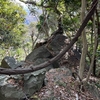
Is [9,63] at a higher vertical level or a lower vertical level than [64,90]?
higher

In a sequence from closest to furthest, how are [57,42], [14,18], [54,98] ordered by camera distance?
[54,98], [57,42], [14,18]

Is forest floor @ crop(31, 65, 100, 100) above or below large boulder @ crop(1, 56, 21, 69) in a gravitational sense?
below

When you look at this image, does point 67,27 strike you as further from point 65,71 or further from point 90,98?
point 90,98

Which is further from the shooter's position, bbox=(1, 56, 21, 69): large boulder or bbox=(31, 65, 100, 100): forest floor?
bbox=(1, 56, 21, 69): large boulder

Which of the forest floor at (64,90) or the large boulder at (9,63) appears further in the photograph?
the large boulder at (9,63)

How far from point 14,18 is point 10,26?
0.71 meters

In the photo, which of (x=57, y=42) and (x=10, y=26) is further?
(x=10, y=26)

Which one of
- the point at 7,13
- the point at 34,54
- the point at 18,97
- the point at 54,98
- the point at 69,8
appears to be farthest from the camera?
the point at 7,13

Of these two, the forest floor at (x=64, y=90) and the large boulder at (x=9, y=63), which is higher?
the large boulder at (x=9, y=63)

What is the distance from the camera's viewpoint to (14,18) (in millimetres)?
10359

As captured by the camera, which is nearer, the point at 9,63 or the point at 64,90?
the point at 64,90

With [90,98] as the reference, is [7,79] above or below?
above

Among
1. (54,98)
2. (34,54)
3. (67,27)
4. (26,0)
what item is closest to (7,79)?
(54,98)

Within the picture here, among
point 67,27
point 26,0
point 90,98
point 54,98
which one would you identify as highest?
point 26,0
